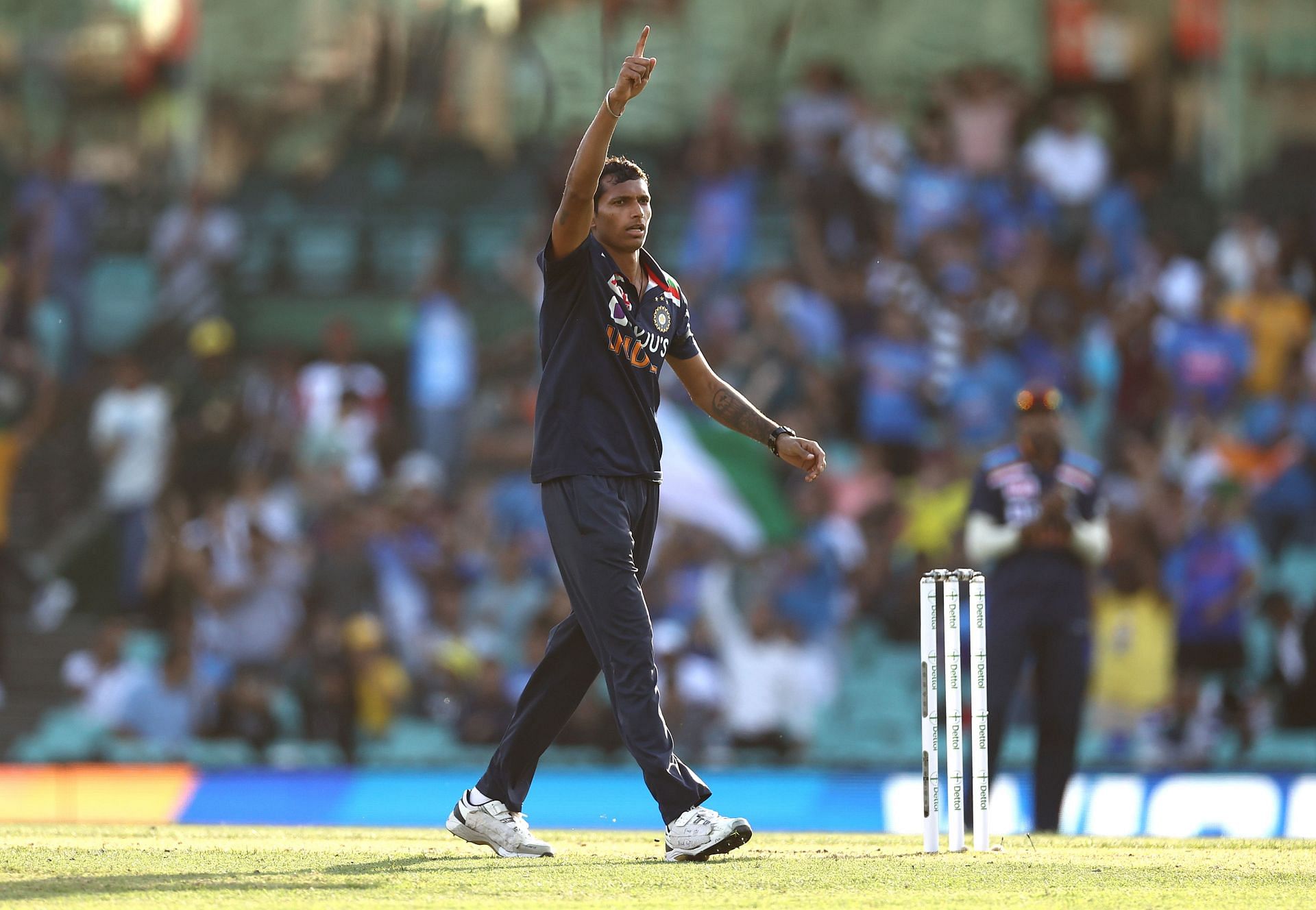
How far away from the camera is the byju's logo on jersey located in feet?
21.3

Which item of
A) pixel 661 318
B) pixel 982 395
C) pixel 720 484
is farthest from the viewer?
pixel 720 484

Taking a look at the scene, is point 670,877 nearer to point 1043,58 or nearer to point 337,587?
point 337,587

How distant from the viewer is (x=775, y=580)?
51.6 ft

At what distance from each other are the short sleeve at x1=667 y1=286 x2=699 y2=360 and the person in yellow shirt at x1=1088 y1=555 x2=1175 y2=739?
8784mm

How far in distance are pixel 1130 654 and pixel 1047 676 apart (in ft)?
18.4

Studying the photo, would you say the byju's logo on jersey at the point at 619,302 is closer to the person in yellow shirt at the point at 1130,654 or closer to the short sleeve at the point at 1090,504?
the short sleeve at the point at 1090,504

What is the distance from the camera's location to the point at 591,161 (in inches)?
239

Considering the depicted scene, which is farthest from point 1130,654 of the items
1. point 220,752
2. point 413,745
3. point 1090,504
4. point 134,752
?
point 134,752

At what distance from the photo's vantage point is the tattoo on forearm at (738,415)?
22.5 ft

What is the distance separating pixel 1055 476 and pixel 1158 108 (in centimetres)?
1061

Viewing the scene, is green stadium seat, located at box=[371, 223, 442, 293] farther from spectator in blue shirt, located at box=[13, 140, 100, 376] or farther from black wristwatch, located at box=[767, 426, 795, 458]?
black wristwatch, located at box=[767, 426, 795, 458]

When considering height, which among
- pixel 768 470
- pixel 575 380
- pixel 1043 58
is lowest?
pixel 575 380

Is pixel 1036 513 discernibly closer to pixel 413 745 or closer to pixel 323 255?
pixel 413 745

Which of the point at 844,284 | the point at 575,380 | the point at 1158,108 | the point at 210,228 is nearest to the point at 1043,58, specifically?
the point at 1158,108
